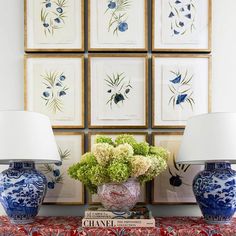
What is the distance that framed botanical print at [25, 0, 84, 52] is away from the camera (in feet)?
6.62

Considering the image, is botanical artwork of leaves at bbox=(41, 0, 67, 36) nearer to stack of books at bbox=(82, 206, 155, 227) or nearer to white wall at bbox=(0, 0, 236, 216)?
white wall at bbox=(0, 0, 236, 216)

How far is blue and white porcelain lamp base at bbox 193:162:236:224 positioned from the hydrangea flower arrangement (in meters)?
0.20

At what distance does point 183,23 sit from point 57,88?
720 millimetres

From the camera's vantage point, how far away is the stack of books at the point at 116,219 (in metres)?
1.64

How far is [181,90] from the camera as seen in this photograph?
202cm

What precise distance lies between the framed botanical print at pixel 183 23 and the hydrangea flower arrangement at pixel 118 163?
616 mm

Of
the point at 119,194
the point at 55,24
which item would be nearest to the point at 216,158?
the point at 119,194

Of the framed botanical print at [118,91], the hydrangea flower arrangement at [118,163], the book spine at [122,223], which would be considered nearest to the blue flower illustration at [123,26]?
the framed botanical print at [118,91]

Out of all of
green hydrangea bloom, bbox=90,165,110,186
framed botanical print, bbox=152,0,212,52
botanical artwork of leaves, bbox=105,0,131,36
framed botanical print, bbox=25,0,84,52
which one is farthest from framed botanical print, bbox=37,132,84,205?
framed botanical print, bbox=152,0,212,52

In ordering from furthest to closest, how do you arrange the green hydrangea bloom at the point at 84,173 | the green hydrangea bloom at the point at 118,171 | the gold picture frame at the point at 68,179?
the gold picture frame at the point at 68,179
the green hydrangea bloom at the point at 84,173
the green hydrangea bloom at the point at 118,171

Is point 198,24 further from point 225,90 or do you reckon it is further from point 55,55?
point 55,55

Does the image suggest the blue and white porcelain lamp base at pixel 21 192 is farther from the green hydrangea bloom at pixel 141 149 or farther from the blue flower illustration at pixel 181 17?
the blue flower illustration at pixel 181 17

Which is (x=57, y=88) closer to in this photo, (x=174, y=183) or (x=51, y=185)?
(x=51, y=185)

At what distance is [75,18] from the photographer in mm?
2021
